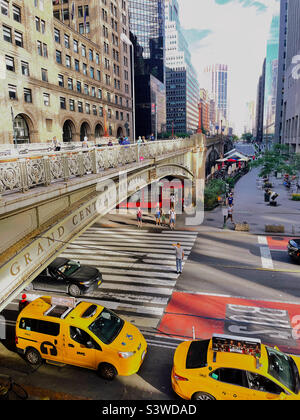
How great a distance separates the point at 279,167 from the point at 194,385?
1734 inches

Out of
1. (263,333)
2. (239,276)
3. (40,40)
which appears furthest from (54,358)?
(40,40)

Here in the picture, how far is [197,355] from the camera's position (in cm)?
789

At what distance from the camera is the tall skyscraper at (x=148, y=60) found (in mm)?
92438

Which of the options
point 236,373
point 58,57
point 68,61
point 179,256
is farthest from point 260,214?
point 68,61

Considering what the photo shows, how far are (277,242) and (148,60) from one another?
4373 inches

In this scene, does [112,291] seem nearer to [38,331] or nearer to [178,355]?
[38,331]

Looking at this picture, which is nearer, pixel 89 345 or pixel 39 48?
pixel 89 345

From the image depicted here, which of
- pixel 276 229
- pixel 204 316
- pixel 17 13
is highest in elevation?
pixel 17 13

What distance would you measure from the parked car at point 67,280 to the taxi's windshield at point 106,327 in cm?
435

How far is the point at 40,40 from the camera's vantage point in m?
35.5

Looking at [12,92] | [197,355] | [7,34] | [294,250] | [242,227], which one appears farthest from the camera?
[12,92]

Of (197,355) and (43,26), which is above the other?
(43,26)

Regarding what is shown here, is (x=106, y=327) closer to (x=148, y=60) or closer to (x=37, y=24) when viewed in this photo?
(x=37, y=24)

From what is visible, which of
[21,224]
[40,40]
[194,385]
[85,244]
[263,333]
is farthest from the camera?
[40,40]
